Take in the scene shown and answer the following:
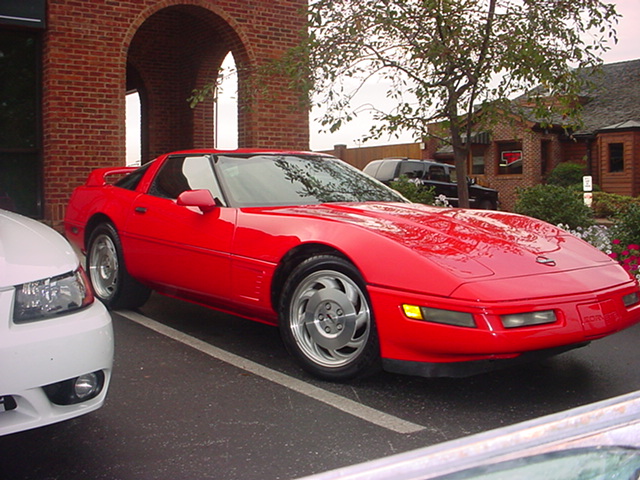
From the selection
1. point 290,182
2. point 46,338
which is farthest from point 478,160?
point 46,338

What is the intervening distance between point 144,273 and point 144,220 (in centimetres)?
39

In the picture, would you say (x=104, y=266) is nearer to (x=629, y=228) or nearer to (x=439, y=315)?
(x=439, y=315)

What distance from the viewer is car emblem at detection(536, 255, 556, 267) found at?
4014mm

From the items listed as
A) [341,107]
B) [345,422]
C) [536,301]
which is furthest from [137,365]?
[341,107]

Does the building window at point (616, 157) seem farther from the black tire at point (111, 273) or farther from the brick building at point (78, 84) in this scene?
the black tire at point (111, 273)

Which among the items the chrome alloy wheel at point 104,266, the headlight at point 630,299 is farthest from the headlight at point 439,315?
the chrome alloy wheel at point 104,266

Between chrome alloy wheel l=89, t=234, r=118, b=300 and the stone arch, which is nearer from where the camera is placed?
chrome alloy wheel l=89, t=234, r=118, b=300

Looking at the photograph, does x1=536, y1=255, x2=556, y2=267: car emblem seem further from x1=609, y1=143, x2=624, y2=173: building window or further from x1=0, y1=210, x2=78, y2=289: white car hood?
x1=609, y1=143, x2=624, y2=173: building window

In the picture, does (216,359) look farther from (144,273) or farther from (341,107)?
(341,107)

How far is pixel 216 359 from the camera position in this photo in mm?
4688

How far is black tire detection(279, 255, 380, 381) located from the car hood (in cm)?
32

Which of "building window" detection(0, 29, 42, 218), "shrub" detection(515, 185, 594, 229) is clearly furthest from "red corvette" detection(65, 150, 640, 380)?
"shrub" detection(515, 185, 594, 229)

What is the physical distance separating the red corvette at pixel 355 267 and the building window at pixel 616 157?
2986 centimetres

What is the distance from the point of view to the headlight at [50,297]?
9.34 feet
